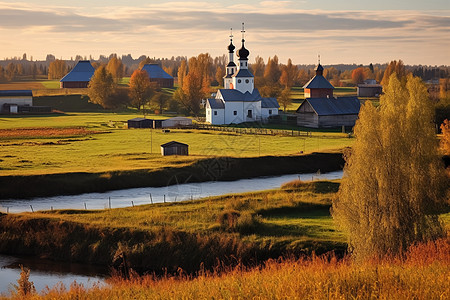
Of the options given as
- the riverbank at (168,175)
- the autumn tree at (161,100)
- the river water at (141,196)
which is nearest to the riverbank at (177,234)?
the river water at (141,196)

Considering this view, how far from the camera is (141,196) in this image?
128 ft

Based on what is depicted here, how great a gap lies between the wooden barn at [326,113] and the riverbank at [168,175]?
23.4m

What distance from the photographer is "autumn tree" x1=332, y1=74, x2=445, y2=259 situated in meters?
22.6

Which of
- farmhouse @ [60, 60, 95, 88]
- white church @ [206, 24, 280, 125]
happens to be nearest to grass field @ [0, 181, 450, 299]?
white church @ [206, 24, 280, 125]

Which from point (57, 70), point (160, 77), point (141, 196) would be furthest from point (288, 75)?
point (141, 196)

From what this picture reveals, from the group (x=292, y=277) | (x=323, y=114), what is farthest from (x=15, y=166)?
(x=323, y=114)

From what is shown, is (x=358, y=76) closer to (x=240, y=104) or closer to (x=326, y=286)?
(x=240, y=104)

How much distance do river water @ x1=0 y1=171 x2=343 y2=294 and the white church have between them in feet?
105

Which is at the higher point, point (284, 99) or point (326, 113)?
point (284, 99)

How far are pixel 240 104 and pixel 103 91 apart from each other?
1191 inches

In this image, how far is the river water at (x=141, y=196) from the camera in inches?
1419

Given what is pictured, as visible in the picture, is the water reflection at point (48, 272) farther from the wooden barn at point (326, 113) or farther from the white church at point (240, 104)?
the white church at point (240, 104)

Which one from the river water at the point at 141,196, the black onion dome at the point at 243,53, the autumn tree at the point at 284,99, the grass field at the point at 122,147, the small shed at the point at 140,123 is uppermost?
the black onion dome at the point at 243,53

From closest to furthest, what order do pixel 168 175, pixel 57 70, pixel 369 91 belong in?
pixel 168 175
pixel 369 91
pixel 57 70
